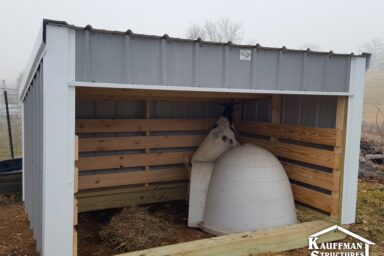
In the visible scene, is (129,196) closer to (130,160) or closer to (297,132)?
(130,160)

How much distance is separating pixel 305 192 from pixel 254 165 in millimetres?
1022

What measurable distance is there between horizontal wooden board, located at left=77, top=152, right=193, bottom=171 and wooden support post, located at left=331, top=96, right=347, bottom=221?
9.02 ft

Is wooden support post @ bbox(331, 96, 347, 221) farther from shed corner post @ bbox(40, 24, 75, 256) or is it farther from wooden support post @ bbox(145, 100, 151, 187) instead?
shed corner post @ bbox(40, 24, 75, 256)

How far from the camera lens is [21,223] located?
5.55 meters

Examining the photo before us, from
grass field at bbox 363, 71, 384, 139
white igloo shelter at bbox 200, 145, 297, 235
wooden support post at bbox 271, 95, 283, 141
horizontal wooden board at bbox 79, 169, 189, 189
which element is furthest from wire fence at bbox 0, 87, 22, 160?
grass field at bbox 363, 71, 384, 139

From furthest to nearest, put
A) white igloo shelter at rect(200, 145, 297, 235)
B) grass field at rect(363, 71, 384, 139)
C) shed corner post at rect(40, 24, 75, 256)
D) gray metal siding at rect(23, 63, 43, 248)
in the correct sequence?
grass field at rect(363, 71, 384, 139), white igloo shelter at rect(200, 145, 297, 235), gray metal siding at rect(23, 63, 43, 248), shed corner post at rect(40, 24, 75, 256)

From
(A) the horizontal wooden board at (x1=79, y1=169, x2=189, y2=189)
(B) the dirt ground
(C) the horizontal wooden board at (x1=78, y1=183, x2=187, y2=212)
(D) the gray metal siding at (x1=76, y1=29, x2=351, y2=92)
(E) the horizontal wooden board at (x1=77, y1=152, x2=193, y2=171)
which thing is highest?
(D) the gray metal siding at (x1=76, y1=29, x2=351, y2=92)

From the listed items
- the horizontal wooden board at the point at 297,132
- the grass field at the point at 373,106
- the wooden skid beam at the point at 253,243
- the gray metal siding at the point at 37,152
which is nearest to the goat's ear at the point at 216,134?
the horizontal wooden board at the point at 297,132

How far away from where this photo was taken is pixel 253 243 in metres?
4.33

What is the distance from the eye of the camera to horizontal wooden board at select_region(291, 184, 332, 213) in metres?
5.04

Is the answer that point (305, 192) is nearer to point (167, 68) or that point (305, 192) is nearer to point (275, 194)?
point (275, 194)

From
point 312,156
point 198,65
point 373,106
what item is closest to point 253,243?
point 312,156

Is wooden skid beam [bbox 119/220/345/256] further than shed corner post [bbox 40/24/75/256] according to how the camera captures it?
Yes

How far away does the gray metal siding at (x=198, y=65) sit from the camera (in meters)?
3.18
